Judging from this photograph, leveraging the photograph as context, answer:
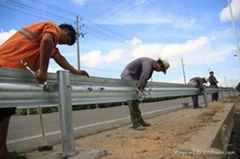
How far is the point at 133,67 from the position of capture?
5395mm

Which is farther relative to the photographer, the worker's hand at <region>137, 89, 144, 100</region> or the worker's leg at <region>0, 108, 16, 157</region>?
the worker's hand at <region>137, 89, 144, 100</region>

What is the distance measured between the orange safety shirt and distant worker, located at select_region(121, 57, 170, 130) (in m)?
2.42

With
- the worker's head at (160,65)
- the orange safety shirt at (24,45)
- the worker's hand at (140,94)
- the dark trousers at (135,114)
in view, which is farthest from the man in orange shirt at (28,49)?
the worker's head at (160,65)

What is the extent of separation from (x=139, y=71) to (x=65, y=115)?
123 inches

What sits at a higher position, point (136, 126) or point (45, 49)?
point (45, 49)

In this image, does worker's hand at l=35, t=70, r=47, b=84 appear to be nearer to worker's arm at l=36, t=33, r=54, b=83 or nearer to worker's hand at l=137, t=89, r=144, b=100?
worker's arm at l=36, t=33, r=54, b=83

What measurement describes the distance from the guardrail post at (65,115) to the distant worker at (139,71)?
2.27 meters

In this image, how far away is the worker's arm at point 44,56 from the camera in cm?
243

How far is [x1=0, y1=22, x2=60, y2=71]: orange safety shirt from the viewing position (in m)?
2.61

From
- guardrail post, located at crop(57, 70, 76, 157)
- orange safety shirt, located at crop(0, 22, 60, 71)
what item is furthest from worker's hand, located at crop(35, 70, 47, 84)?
orange safety shirt, located at crop(0, 22, 60, 71)

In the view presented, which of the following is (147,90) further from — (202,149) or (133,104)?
(202,149)

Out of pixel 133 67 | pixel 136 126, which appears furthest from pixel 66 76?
pixel 133 67

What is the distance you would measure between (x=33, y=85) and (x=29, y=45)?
19.6 inches

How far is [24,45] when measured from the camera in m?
2.68
